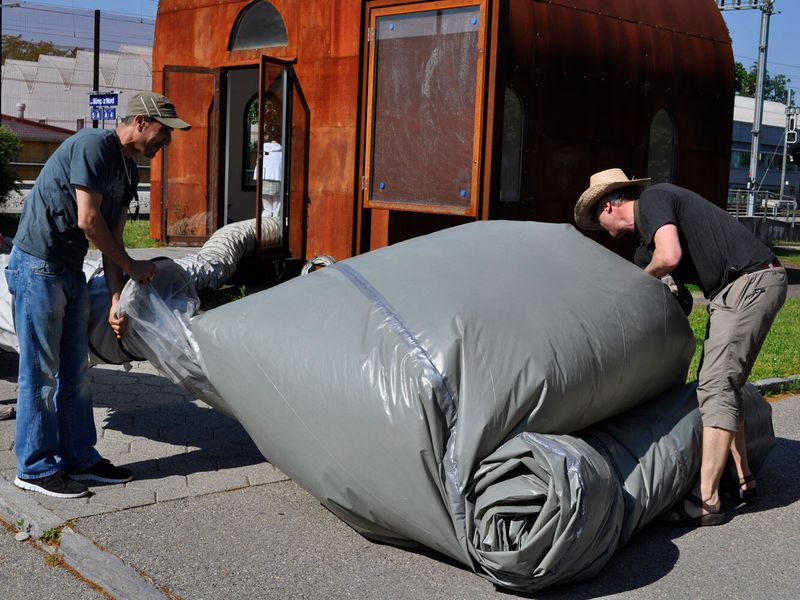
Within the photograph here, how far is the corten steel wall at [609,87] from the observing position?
10.7 meters

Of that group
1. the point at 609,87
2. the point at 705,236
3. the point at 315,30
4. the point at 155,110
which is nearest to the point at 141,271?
the point at 155,110

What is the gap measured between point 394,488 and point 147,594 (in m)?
0.98

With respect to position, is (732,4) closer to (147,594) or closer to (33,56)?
(147,594)

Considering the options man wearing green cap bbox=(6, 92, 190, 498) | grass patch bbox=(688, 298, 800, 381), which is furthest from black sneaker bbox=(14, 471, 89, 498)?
grass patch bbox=(688, 298, 800, 381)

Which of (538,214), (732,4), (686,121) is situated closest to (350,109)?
(538,214)

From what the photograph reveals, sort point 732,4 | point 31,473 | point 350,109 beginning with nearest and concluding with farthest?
point 31,473 → point 350,109 → point 732,4

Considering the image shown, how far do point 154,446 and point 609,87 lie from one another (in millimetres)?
8021

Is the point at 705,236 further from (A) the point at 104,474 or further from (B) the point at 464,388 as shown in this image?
(A) the point at 104,474

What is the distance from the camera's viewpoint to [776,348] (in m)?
9.25

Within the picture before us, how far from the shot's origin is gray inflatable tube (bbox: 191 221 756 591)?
368 cm

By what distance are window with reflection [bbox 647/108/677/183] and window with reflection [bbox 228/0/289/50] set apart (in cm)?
481

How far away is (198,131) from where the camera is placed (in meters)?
13.1

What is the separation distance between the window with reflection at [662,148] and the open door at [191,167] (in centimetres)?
557

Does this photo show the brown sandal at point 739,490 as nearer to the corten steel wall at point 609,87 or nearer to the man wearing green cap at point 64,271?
the man wearing green cap at point 64,271
